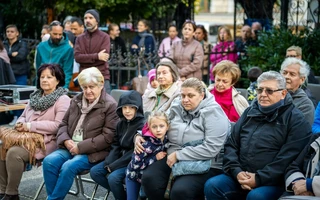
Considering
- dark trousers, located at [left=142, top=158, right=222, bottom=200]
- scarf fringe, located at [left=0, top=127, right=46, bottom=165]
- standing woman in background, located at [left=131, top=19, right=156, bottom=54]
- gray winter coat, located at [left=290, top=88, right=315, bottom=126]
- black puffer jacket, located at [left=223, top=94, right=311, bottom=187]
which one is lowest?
dark trousers, located at [left=142, top=158, right=222, bottom=200]

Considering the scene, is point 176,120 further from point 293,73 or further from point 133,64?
point 133,64

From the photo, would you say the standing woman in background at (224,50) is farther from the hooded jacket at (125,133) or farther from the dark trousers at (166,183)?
the dark trousers at (166,183)

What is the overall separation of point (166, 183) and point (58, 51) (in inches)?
167

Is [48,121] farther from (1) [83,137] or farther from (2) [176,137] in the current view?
(2) [176,137]

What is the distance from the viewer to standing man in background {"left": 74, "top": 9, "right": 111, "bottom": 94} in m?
9.34

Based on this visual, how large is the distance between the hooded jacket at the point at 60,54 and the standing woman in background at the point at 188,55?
169 centimetres

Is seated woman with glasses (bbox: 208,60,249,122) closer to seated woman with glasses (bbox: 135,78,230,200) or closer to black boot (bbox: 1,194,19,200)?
seated woman with glasses (bbox: 135,78,230,200)

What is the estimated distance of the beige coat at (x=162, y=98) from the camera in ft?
21.9

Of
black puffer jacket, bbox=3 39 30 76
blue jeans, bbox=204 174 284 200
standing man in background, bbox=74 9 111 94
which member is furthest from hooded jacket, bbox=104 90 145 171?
black puffer jacket, bbox=3 39 30 76

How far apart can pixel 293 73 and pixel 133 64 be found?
4.75 metres

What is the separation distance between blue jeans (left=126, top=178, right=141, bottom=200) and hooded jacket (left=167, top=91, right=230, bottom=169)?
43 cm

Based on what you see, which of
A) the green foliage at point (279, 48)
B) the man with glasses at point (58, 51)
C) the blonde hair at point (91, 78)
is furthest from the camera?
the green foliage at point (279, 48)

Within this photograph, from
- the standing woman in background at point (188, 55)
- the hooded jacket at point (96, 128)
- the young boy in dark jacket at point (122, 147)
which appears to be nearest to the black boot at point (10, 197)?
the hooded jacket at point (96, 128)

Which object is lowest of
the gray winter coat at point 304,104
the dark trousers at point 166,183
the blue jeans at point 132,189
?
the blue jeans at point 132,189
